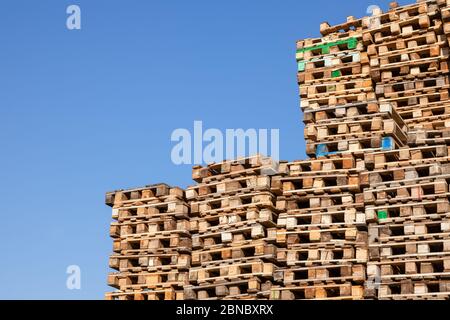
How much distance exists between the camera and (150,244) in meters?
17.2

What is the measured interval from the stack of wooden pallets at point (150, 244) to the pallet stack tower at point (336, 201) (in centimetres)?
3

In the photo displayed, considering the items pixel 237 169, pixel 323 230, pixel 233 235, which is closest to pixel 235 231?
pixel 233 235

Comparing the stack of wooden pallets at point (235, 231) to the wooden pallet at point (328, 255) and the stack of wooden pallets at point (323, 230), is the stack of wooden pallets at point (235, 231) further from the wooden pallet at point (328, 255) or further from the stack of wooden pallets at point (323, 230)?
the wooden pallet at point (328, 255)

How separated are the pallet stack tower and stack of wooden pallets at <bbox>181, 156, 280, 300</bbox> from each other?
0.08ft

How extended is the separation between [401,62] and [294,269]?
5.48m

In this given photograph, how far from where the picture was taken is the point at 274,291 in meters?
15.1

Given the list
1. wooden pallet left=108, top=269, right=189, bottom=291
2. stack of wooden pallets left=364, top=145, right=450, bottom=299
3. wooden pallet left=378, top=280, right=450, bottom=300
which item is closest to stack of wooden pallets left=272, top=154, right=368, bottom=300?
stack of wooden pallets left=364, top=145, right=450, bottom=299

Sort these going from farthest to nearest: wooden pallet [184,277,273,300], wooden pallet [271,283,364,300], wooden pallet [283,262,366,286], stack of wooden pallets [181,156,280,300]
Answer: stack of wooden pallets [181,156,280,300], wooden pallet [184,277,273,300], wooden pallet [283,262,366,286], wooden pallet [271,283,364,300]

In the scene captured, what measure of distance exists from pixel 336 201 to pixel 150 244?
13.7ft

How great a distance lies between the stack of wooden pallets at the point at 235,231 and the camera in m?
15.6

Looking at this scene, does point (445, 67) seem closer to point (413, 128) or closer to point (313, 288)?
point (413, 128)

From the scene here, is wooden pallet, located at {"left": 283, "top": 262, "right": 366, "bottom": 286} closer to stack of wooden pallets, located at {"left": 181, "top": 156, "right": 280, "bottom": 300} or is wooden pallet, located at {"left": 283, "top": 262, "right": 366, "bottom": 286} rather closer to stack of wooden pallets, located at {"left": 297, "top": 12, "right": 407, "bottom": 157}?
stack of wooden pallets, located at {"left": 181, "top": 156, "right": 280, "bottom": 300}

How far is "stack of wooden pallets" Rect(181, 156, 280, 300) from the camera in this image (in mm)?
15617

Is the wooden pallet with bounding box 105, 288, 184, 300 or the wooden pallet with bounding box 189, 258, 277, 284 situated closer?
the wooden pallet with bounding box 189, 258, 277, 284
